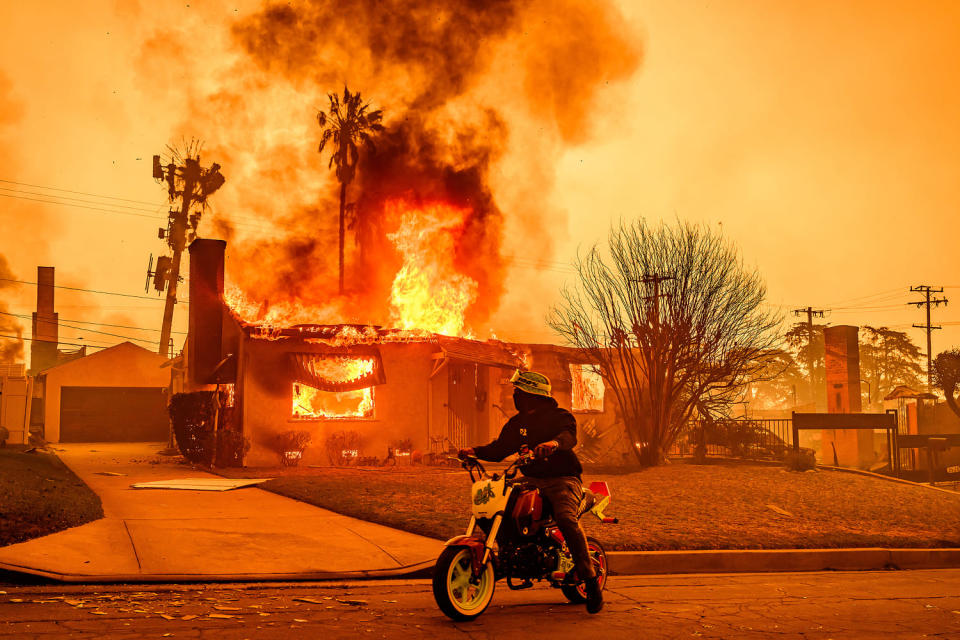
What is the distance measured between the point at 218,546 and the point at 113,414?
3569 cm

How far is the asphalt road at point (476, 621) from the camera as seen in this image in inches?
222

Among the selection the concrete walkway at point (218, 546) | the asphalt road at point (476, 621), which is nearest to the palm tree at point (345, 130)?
the concrete walkway at point (218, 546)

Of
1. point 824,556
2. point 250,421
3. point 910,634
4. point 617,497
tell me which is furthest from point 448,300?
point 910,634

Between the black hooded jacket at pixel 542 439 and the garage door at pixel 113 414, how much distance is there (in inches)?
1436

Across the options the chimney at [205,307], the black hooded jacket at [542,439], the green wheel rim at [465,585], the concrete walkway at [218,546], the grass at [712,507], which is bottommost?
the grass at [712,507]

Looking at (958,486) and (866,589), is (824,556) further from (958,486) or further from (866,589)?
(958,486)

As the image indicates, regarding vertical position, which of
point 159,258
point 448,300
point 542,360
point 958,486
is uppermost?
point 159,258

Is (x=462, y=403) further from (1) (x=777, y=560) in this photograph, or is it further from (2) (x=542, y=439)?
(2) (x=542, y=439)

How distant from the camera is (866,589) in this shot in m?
7.79

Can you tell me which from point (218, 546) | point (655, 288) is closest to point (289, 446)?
point (655, 288)

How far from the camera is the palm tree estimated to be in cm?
3306

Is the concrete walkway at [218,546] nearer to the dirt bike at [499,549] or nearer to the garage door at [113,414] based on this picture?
the dirt bike at [499,549]

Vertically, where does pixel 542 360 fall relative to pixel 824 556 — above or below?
above

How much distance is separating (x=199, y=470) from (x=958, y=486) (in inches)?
696
